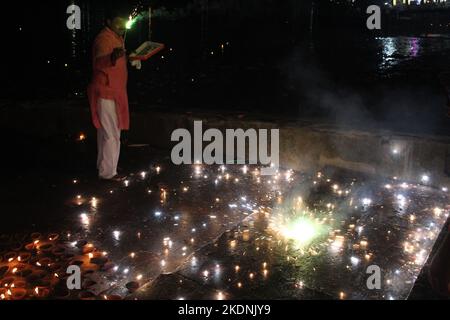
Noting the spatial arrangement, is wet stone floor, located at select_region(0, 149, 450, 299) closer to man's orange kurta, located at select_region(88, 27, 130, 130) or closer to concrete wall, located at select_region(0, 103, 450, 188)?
concrete wall, located at select_region(0, 103, 450, 188)

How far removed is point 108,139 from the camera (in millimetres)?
5531

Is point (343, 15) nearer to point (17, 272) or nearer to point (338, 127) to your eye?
point (338, 127)

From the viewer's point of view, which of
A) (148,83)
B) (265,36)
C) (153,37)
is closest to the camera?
(148,83)

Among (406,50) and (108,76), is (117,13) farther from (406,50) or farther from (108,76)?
(406,50)

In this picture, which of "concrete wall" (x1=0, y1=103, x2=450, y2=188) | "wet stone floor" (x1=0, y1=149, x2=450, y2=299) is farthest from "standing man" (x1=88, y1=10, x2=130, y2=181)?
"concrete wall" (x1=0, y1=103, x2=450, y2=188)

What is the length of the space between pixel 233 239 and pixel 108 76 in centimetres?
277

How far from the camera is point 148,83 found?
11938mm

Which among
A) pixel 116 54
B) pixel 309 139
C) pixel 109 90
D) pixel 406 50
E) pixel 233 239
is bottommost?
pixel 233 239

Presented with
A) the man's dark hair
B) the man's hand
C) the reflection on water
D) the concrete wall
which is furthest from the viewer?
the reflection on water

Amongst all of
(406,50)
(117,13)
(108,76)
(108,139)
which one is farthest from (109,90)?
(406,50)

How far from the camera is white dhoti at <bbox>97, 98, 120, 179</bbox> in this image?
5.43 m
